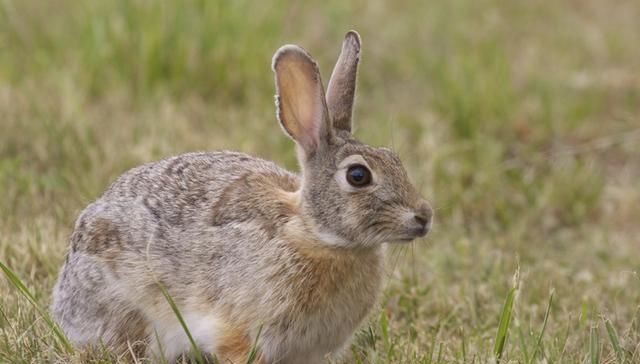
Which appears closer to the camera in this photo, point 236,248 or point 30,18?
point 236,248

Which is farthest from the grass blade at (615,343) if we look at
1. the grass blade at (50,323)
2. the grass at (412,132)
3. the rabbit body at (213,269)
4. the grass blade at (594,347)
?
the grass blade at (50,323)

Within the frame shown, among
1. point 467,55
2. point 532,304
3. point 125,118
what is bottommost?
point 532,304

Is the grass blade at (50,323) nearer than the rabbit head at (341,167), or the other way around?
the rabbit head at (341,167)

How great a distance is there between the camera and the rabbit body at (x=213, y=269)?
4117mm

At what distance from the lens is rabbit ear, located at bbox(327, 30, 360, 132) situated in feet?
14.5

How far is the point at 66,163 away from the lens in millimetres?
6340

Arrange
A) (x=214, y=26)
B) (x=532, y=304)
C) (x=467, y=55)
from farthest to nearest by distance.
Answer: (x=467, y=55) < (x=214, y=26) < (x=532, y=304)

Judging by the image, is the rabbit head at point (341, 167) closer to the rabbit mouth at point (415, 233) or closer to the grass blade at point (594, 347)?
the rabbit mouth at point (415, 233)

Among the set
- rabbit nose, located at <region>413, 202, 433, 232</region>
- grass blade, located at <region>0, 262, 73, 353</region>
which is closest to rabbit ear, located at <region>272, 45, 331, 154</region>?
rabbit nose, located at <region>413, 202, 433, 232</region>

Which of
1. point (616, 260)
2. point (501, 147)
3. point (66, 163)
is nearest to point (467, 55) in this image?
point (501, 147)

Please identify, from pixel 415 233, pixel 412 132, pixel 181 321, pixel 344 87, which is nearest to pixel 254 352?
pixel 181 321

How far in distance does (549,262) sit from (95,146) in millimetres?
2477

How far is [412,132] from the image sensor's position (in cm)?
729

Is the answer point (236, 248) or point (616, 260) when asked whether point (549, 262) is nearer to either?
point (616, 260)
